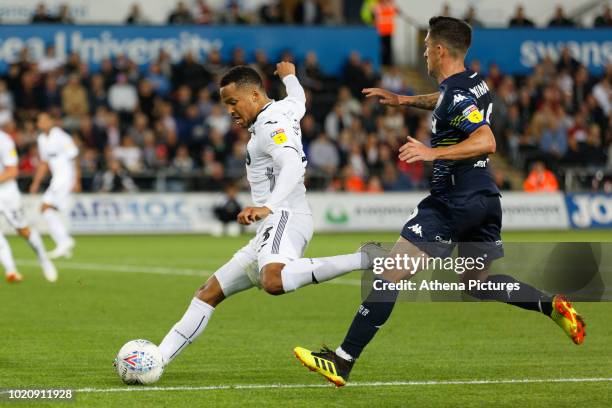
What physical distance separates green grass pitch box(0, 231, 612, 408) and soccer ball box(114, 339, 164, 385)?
0.08 meters

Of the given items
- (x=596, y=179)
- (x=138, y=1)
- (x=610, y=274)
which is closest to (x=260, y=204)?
(x=610, y=274)

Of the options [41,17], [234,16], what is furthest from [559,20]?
[41,17]

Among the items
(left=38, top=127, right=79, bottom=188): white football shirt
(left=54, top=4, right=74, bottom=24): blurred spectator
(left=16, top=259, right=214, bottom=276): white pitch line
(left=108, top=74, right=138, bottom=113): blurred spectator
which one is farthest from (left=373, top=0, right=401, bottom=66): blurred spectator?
(left=16, top=259, right=214, bottom=276): white pitch line

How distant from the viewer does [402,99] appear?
8.95 m

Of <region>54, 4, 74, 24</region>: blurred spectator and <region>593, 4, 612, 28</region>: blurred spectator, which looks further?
<region>593, 4, 612, 28</region>: blurred spectator

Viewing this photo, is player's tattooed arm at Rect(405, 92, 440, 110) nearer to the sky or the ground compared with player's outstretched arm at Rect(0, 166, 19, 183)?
nearer to the sky

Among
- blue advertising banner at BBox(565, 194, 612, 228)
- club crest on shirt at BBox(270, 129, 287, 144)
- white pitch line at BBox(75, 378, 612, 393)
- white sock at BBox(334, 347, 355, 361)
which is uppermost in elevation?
club crest on shirt at BBox(270, 129, 287, 144)

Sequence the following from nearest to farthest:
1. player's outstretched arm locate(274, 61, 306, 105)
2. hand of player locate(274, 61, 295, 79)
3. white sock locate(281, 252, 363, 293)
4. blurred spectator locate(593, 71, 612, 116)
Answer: white sock locate(281, 252, 363, 293) → player's outstretched arm locate(274, 61, 306, 105) → hand of player locate(274, 61, 295, 79) → blurred spectator locate(593, 71, 612, 116)

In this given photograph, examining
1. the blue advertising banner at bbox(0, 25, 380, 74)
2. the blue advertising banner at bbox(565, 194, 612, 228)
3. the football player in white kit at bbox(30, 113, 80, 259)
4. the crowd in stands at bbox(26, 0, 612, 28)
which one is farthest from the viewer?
the crowd in stands at bbox(26, 0, 612, 28)

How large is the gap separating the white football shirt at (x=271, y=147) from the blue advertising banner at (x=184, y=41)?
22407mm

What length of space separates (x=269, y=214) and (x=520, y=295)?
1768 mm

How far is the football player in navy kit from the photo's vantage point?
7750mm

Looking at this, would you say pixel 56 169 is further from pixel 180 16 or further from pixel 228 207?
pixel 180 16

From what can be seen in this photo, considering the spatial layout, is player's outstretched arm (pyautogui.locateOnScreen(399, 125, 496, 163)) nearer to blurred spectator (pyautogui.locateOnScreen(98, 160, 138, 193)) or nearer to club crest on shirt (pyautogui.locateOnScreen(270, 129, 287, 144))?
club crest on shirt (pyautogui.locateOnScreen(270, 129, 287, 144))
